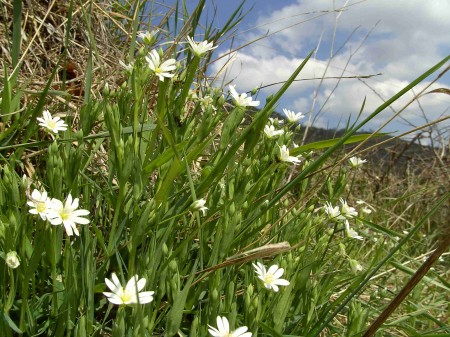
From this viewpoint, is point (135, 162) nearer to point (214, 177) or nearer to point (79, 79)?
point (214, 177)

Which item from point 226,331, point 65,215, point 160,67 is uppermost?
point 160,67

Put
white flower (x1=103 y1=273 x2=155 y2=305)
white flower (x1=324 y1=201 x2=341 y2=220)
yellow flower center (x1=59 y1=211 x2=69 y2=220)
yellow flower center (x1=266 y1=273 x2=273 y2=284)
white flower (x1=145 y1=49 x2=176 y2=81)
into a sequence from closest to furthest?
white flower (x1=103 y1=273 x2=155 y2=305)
yellow flower center (x1=59 y1=211 x2=69 y2=220)
yellow flower center (x1=266 y1=273 x2=273 y2=284)
white flower (x1=145 y1=49 x2=176 y2=81)
white flower (x1=324 y1=201 x2=341 y2=220)

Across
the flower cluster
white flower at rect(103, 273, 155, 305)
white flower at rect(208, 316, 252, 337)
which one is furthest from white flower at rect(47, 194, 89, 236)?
white flower at rect(208, 316, 252, 337)

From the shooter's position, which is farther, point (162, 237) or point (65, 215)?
point (162, 237)

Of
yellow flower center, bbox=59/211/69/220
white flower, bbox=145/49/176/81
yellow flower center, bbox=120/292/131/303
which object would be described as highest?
white flower, bbox=145/49/176/81

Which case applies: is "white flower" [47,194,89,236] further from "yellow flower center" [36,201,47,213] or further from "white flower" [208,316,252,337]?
"white flower" [208,316,252,337]

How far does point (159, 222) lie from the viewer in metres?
1.25

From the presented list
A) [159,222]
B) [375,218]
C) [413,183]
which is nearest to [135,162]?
[159,222]

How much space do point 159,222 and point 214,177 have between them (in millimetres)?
168

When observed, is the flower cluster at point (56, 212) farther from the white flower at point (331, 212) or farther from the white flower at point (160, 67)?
the white flower at point (331, 212)

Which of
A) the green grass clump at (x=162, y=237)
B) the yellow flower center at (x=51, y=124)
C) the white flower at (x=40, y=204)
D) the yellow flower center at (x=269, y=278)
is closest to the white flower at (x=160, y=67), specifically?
the green grass clump at (x=162, y=237)

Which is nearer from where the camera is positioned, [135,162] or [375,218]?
[135,162]

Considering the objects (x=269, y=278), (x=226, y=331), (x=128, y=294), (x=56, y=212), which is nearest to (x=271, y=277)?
(x=269, y=278)

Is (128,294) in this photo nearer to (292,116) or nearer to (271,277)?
(271,277)
